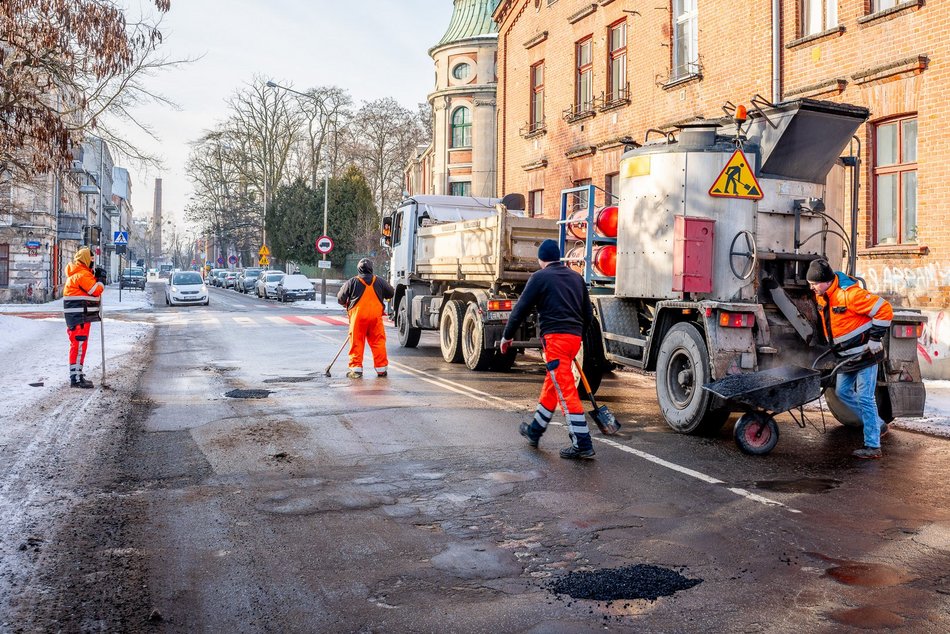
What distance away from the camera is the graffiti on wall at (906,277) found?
12.5 m

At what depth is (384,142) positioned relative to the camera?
6288cm

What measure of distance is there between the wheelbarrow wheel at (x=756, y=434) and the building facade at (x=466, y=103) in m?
32.6

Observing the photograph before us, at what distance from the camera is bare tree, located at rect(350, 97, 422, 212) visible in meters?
60.9

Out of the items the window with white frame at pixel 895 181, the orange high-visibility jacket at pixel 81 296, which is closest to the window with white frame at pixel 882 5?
the window with white frame at pixel 895 181

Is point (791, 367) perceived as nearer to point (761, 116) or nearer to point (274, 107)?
point (761, 116)

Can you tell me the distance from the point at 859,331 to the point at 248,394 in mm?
6925

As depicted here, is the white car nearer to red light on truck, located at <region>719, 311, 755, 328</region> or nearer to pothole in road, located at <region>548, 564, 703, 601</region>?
red light on truck, located at <region>719, 311, 755, 328</region>

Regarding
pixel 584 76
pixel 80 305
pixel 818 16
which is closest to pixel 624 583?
pixel 80 305

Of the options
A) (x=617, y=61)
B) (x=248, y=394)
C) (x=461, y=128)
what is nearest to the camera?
(x=248, y=394)

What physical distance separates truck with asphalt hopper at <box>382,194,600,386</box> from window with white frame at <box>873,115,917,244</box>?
5.09 metres

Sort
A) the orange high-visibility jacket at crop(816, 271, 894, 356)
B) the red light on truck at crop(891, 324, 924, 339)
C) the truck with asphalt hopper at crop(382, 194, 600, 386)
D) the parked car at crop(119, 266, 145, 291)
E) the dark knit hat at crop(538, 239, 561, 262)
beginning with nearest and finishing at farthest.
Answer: the orange high-visibility jacket at crop(816, 271, 894, 356) < the dark knit hat at crop(538, 239, 561, 262) < the red light on truck at crop(891, 324, 924, 339) < the truck with asphalt hopper at crop(382, 194, 600, 386) < the parked car at crop(119, 266, 145, 291)

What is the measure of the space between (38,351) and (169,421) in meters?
8.43

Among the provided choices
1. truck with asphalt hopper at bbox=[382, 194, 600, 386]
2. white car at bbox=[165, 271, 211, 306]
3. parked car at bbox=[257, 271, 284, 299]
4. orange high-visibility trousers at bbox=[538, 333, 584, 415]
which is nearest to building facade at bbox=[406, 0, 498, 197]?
parked car at bbox=[257, 271, 284, 299]

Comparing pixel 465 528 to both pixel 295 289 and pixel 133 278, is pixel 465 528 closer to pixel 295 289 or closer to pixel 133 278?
pixel 295 289
